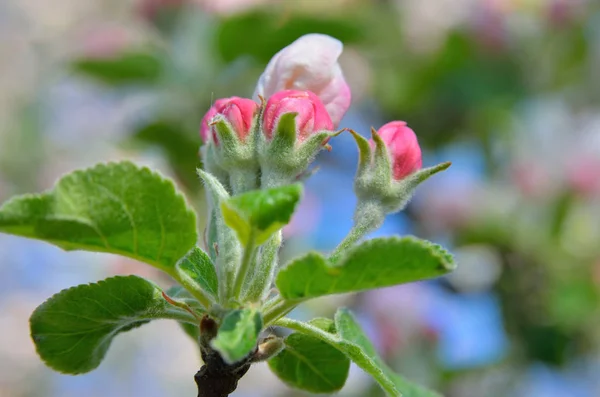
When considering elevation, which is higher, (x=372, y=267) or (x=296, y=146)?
(x=296, y=146)

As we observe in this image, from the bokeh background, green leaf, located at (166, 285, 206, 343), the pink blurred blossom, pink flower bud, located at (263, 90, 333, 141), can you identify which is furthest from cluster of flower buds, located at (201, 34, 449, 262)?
the pink blurred blossom

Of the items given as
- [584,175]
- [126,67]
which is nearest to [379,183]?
[126,67]

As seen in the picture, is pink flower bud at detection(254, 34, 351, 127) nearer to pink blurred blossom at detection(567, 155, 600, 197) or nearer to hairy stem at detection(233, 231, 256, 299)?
hairy stem at detection(233, 231, 256, 299)

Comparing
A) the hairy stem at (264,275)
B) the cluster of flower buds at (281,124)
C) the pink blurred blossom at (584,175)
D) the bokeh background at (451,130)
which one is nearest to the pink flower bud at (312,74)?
the cluster of flower buds at (281,124)

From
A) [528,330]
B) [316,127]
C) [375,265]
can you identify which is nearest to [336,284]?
[375,265]

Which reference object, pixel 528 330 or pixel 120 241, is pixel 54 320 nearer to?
pixel 120 241

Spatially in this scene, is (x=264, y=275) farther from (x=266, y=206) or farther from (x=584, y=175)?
(x=584, y=175)

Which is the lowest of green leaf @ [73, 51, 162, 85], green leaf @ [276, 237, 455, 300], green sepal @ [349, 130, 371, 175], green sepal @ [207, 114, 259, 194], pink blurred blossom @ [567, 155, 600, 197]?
green leaf @ [276, 237, 455, 300]
